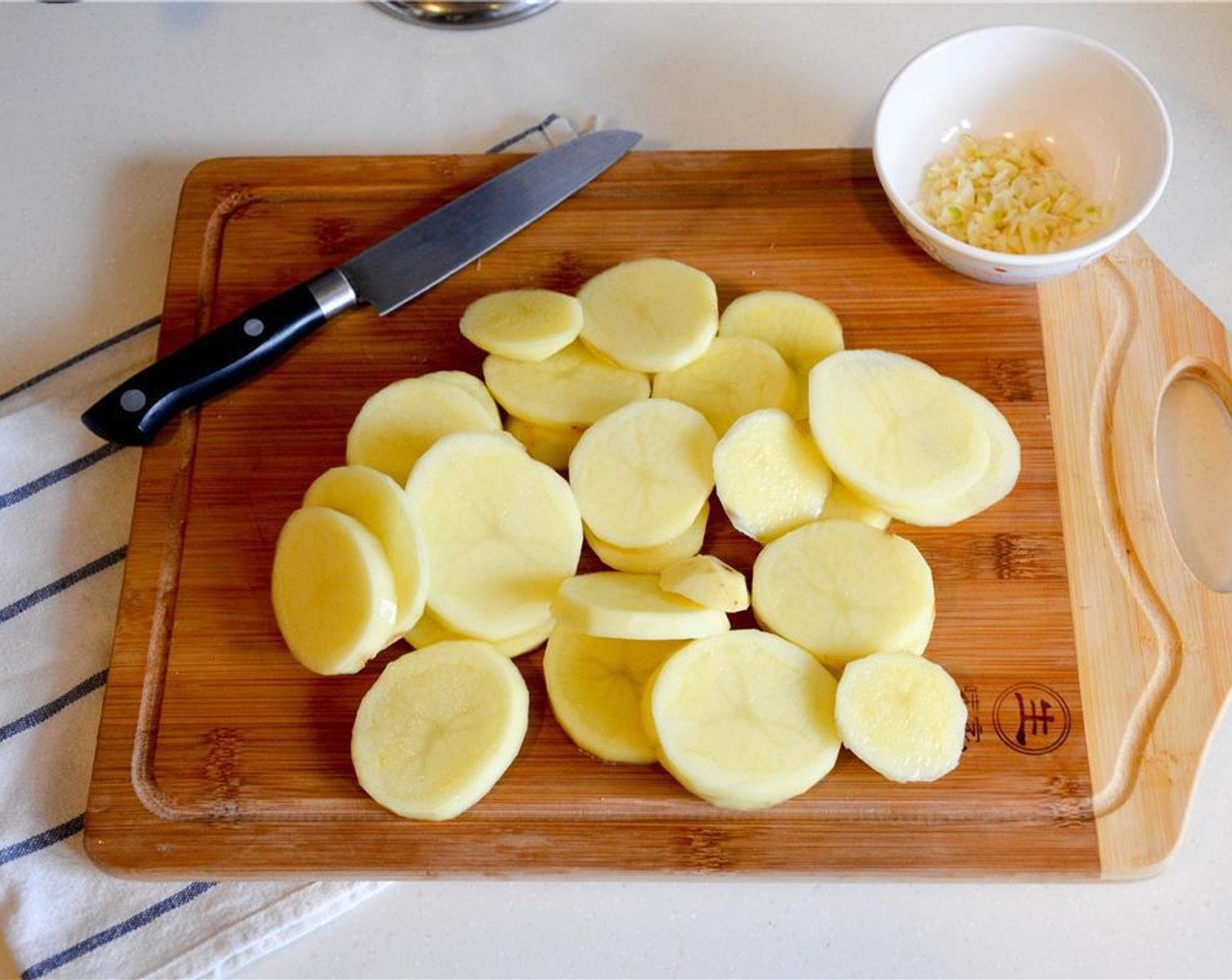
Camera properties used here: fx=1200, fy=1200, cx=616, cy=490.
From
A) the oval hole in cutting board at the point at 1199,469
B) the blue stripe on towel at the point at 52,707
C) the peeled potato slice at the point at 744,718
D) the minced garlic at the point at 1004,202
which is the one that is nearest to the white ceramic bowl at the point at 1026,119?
the minced garlic at the point at 1004,202

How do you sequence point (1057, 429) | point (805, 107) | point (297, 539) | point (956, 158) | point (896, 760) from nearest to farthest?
1. point (896, 760)
2. point (297, 539)
3. point (1057, 429)
4. point (956, 158)
5. point (805, 107)

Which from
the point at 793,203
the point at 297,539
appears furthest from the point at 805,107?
the point at 297,539

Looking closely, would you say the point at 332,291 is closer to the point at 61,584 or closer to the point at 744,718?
the point at 61,584

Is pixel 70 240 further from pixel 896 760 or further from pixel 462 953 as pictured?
pixel 896 760

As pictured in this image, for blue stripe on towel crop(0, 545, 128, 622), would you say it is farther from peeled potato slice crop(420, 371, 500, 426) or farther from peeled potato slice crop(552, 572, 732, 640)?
peeled potato slice crop(552, 572, 732, 640)

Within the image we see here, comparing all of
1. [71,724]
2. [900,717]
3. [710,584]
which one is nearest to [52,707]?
[71,724]

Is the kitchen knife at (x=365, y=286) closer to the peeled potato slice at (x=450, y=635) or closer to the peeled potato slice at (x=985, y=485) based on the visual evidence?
the peeled potato slice at (x=450, y=635)
